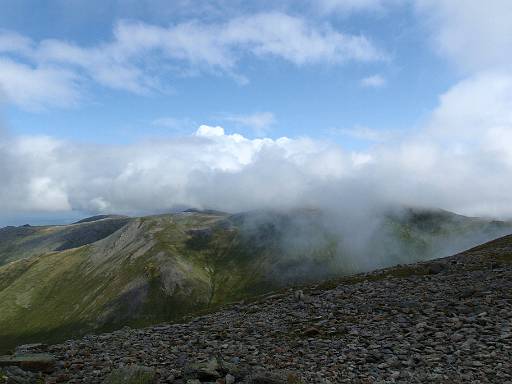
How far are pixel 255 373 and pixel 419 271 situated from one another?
3410cm

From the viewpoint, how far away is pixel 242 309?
1571 inches

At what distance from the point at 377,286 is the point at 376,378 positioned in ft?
72.8

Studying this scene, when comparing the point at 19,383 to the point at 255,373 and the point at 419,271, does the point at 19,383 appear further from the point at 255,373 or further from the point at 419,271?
the point at 419,271

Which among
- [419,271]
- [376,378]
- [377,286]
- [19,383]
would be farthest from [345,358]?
[419,271]

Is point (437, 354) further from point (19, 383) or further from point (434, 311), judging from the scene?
point (19, 383)

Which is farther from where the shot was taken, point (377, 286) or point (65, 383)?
point (377, 286)

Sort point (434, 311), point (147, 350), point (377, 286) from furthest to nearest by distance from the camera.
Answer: point (377, 286), point (434, 311), point (147, 350)

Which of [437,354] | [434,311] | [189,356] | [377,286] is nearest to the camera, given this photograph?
[437,354]

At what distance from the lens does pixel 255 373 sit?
17.3m

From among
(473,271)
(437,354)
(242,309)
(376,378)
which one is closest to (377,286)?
(473,271)

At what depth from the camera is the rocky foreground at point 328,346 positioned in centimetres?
1781

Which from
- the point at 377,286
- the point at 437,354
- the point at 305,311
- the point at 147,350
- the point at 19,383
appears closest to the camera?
the point at 19,383

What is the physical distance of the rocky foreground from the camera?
701 inches

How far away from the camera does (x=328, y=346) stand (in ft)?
74.0
